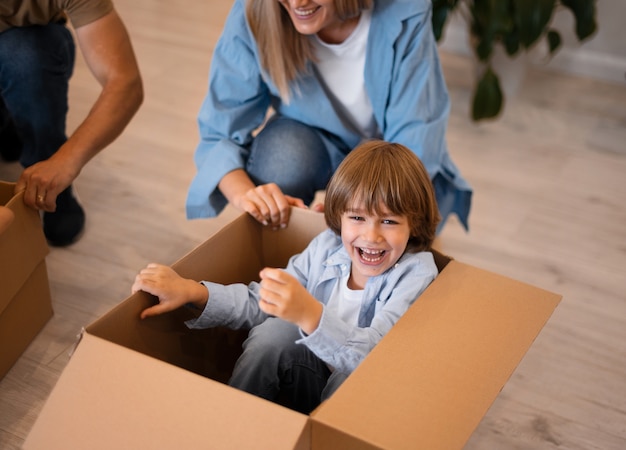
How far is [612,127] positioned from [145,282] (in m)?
1.67

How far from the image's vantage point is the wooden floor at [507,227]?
125cm

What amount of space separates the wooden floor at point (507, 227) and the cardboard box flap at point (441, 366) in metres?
0.35

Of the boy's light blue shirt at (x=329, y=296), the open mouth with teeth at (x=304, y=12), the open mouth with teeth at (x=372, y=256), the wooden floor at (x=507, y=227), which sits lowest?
the wooden floor at (x=507, y=227)

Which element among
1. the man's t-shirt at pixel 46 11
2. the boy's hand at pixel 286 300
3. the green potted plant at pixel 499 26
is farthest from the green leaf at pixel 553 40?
the boy's hand at pixel 286 300

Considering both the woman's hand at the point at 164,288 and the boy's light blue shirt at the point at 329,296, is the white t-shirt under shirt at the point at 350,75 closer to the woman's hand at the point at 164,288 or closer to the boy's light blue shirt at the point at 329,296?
the boy's light blue shirt at the point at 329,296

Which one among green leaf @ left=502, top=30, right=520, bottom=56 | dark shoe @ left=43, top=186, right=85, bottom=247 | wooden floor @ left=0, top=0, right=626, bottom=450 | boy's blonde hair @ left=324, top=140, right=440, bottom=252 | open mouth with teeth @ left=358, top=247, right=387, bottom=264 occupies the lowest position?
wooden floor @ left=0, top=0, right=626, bottom=450

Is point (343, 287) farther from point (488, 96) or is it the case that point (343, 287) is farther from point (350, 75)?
point (488, 96)

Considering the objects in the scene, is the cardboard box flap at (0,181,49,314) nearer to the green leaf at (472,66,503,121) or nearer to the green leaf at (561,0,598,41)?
the green leaf at (472,66,503,121)

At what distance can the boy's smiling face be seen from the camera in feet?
3.31

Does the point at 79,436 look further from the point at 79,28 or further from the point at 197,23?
the point at 197,23

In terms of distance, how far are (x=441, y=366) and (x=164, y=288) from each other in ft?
1.17

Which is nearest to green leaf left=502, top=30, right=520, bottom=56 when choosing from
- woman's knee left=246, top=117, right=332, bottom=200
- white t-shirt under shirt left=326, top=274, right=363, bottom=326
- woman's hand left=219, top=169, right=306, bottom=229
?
woman's knee left=246, top=117, right=332, bottom=200

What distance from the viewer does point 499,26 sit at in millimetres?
1957

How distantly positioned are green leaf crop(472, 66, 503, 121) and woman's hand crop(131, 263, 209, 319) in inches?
49.8
